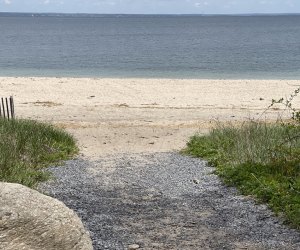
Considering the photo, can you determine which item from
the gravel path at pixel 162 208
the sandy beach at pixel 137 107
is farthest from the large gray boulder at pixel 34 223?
the sandy beach at pixel 137 107

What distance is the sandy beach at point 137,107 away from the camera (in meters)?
16.0

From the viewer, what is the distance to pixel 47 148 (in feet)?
42.5

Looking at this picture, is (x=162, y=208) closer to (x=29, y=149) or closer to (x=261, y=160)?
(x=261, y=160)

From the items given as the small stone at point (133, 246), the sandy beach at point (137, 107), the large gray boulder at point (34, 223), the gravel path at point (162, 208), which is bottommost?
the sandy beach at point (137, 107)

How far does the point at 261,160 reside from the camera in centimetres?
1104

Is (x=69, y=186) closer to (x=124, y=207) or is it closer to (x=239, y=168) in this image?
(x=124, y=207)

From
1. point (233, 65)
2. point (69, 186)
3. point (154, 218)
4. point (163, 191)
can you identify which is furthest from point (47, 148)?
point (233, 65)

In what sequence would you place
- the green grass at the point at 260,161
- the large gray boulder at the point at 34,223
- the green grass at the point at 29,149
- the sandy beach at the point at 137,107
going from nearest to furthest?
1. the large gray boulder at the point at 34,223
2. the green grass at the point at 260,161
3. the green grass at the point at 29,149
4. the sandy beach at the point at 137,107

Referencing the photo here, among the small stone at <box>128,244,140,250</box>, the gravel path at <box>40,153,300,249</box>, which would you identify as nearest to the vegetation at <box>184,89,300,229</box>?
the gravel path at <box>40,153,300,249</box>

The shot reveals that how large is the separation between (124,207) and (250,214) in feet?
6.00

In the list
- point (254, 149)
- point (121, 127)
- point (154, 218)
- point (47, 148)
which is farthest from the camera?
point (121, 127)

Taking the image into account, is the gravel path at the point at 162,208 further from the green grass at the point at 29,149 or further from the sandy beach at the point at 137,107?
the sandy beach at the point at 137,107

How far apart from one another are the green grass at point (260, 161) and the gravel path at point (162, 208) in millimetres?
228

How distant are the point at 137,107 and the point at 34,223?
18.6 meters
